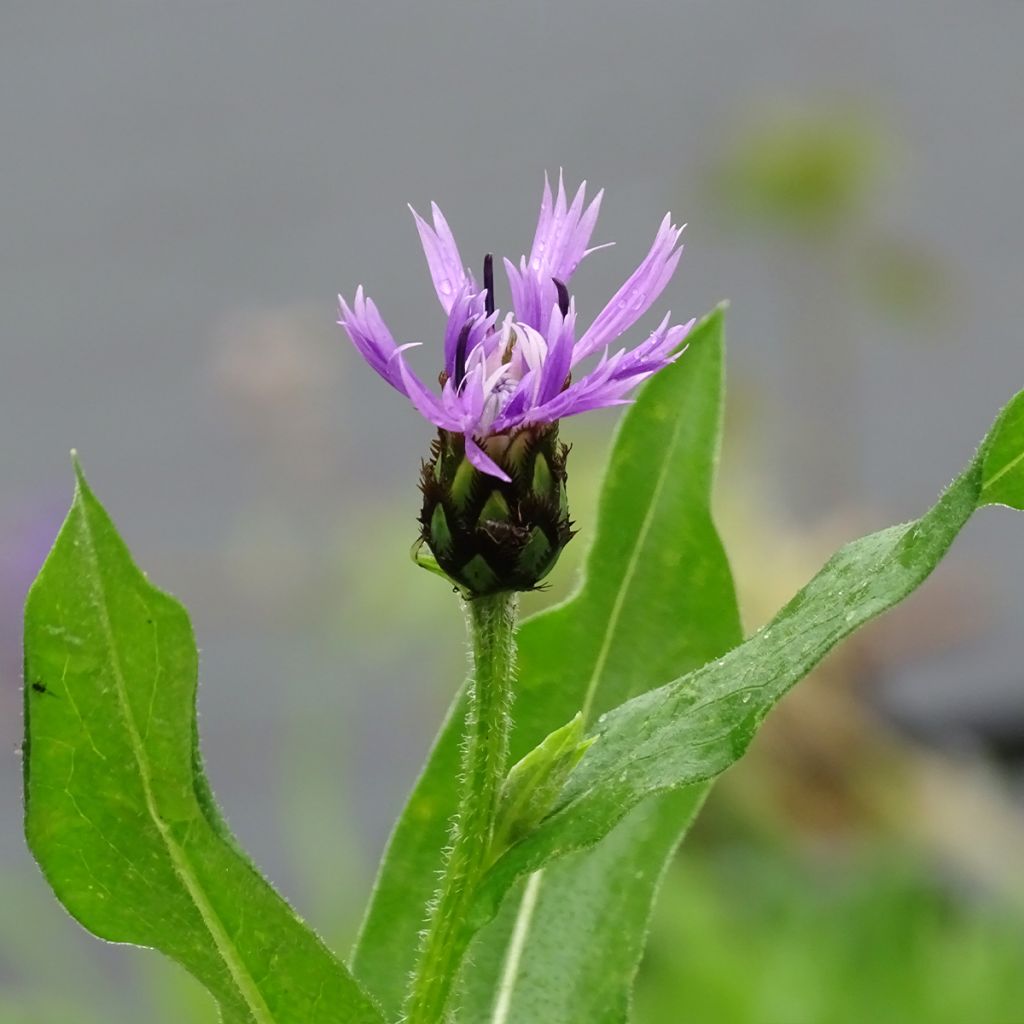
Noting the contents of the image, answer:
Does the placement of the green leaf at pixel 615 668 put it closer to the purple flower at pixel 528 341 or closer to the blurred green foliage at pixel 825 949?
the purple flower at pixel 528 341

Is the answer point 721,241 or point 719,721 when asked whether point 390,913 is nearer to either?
point 719,721

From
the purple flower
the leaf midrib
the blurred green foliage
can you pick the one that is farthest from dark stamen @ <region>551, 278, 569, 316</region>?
the blurred green foliage

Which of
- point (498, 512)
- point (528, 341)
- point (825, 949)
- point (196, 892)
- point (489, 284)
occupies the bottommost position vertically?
point (196, 892)

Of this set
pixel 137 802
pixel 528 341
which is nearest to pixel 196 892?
pixel 137 802

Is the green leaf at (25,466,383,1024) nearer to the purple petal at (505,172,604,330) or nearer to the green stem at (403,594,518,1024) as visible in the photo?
the green stem at (403,594,518,1024)

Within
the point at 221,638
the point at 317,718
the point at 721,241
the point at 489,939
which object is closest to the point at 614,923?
the point at 489,939

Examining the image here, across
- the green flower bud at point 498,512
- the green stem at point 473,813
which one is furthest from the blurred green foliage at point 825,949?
the green flower bud at point 498,512

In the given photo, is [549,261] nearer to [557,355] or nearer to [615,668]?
[557,355]

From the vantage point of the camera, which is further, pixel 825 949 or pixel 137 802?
pixel 825 949
